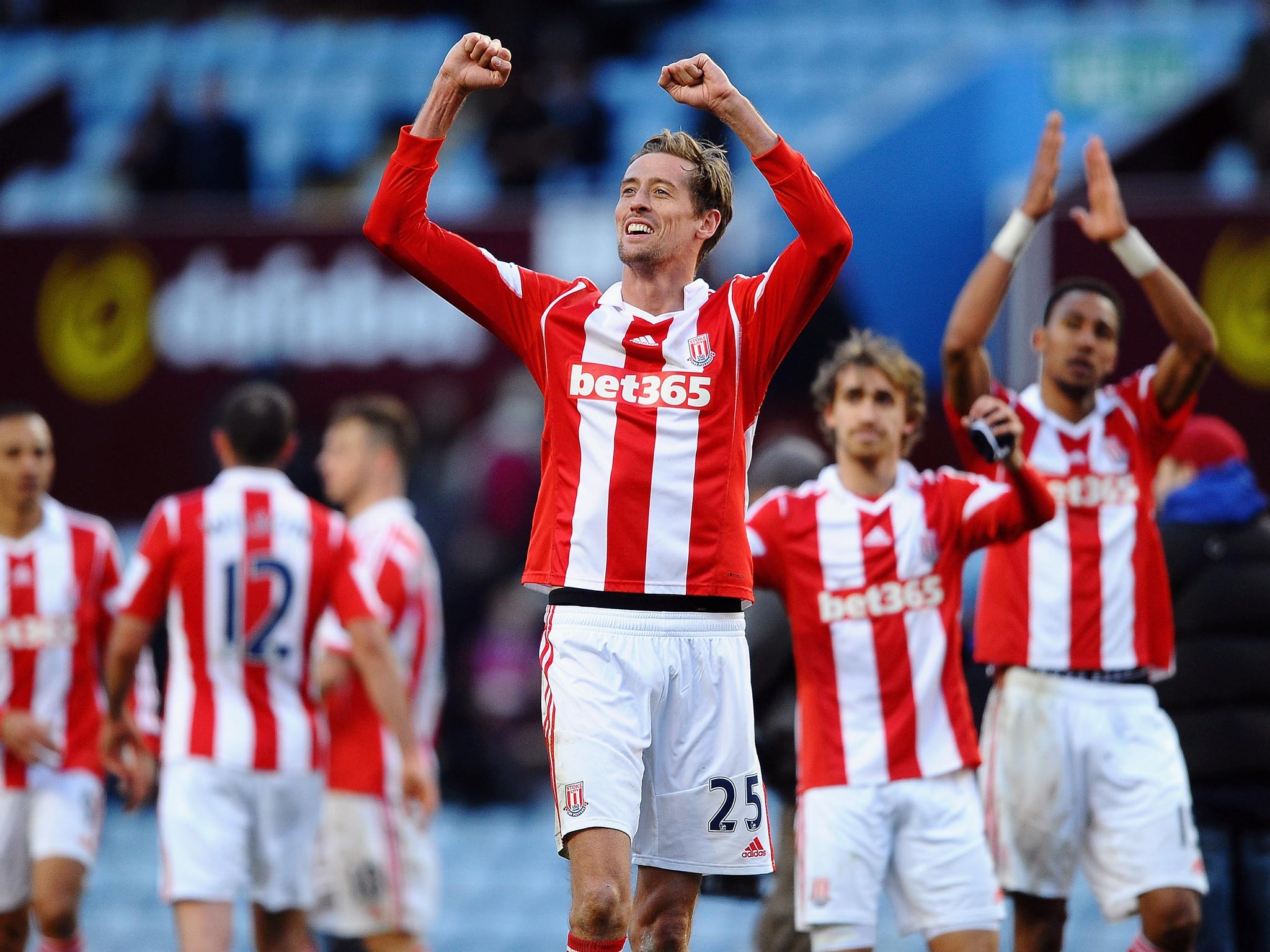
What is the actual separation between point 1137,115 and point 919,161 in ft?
9.71

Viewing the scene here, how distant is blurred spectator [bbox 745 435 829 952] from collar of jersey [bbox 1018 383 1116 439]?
1.06 m

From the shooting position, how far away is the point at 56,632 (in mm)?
6480

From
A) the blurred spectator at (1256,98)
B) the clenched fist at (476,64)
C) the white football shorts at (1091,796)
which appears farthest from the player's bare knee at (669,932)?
the blurred spectator at (1256,98)

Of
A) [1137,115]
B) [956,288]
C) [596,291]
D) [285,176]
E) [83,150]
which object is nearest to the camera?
[596,291]

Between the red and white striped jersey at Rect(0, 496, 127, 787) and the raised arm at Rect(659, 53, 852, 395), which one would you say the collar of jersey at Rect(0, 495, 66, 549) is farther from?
the raised arm at Rect(659, 53, 852, 395)

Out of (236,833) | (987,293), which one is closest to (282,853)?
(236,833)

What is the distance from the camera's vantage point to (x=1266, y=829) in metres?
5.91

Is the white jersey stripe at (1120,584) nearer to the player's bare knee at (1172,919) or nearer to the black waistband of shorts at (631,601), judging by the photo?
the player's bare knee at (1172,919)

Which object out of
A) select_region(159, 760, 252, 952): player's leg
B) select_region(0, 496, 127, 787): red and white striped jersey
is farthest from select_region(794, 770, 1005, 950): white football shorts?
select_region(0, 496, 127, 787): red and white striped jersey

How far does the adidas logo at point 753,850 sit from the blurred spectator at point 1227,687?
2419 millimetres

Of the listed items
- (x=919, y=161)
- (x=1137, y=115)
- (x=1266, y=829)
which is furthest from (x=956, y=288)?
(x=1266, y=829)

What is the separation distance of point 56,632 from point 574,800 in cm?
327

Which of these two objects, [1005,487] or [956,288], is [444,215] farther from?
[1005,487]

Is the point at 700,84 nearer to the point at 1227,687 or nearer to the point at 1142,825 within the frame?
the point at 1142,825
